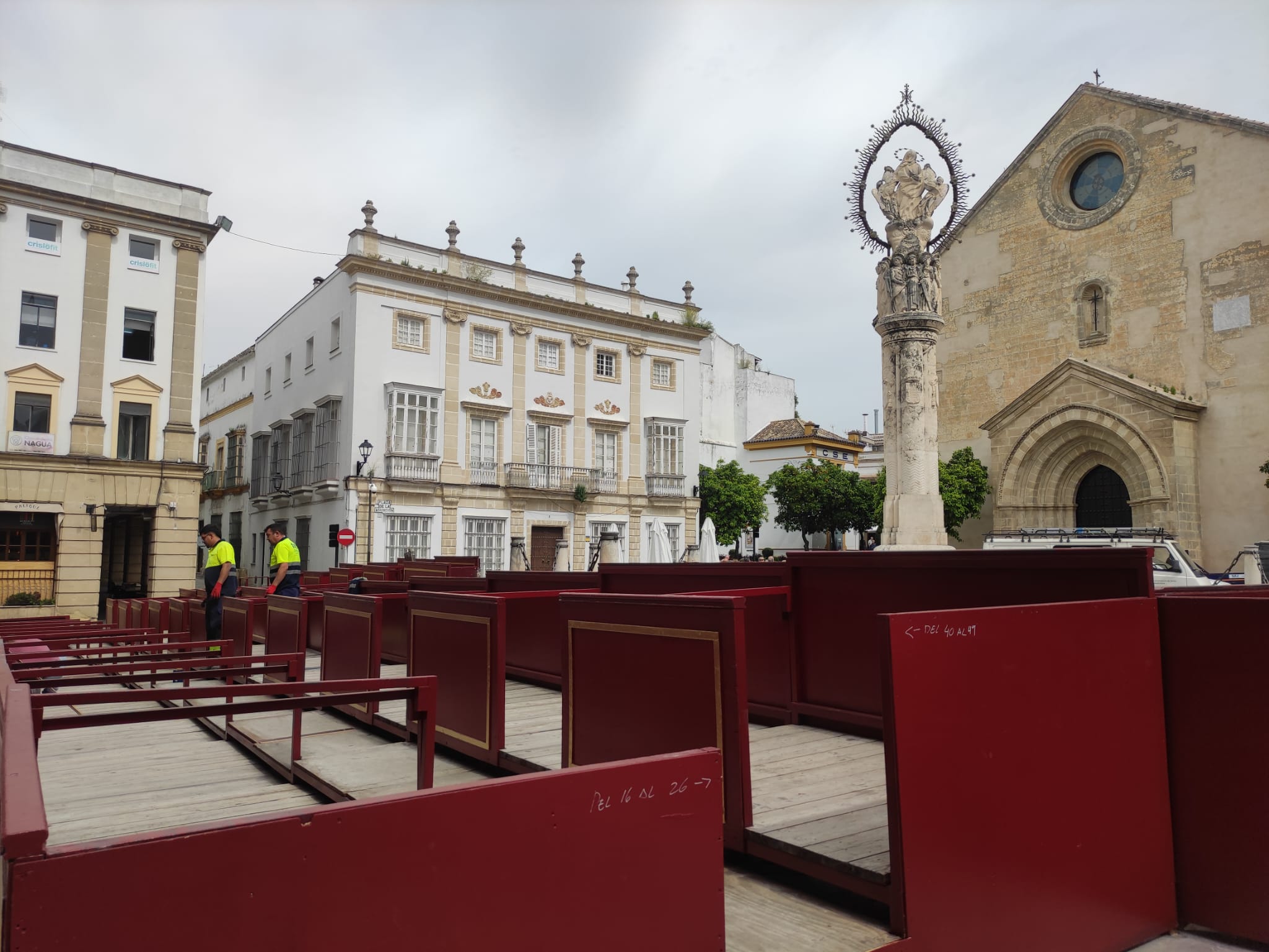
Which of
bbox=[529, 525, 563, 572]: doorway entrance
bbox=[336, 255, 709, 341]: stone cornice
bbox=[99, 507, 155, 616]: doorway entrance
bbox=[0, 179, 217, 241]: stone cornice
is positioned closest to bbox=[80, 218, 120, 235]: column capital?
bbox=[0, 179, 217, 241]: stone cornice

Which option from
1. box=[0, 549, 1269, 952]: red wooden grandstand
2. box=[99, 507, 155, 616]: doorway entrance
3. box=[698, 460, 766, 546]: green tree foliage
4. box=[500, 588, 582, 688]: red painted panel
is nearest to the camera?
box=[0, 549, 1269, 952]: red wooden grandstand

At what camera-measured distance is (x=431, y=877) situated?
1827mm

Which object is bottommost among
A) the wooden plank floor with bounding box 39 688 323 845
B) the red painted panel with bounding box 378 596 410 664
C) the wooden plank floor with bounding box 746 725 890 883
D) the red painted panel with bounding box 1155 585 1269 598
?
the wooden plank floor with bounding box 39 688 323 845

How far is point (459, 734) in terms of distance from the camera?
5375 millimetres

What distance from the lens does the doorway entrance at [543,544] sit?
32938 mm

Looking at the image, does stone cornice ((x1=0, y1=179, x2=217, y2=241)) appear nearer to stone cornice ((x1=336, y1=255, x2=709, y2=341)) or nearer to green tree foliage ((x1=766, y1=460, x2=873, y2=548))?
stone cornice ((x1=336, y1=255, x2=709, y2=341))

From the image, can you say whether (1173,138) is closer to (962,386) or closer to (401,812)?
(962,386)

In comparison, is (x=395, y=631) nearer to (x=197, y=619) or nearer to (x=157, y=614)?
(x=197, y=619)

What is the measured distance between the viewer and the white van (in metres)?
13.9

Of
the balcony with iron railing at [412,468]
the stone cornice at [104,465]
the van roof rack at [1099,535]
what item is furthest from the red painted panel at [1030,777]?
the balcony with iron railing at [412,468]

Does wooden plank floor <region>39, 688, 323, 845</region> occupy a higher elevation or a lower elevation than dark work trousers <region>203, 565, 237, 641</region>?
lower

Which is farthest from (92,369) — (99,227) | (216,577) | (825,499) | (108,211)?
(825,499)

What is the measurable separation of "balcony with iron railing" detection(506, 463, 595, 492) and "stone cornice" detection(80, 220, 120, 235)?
14.4 meters

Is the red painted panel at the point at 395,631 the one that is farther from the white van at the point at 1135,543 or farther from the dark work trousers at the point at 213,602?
the white van at the point at 1135,543
